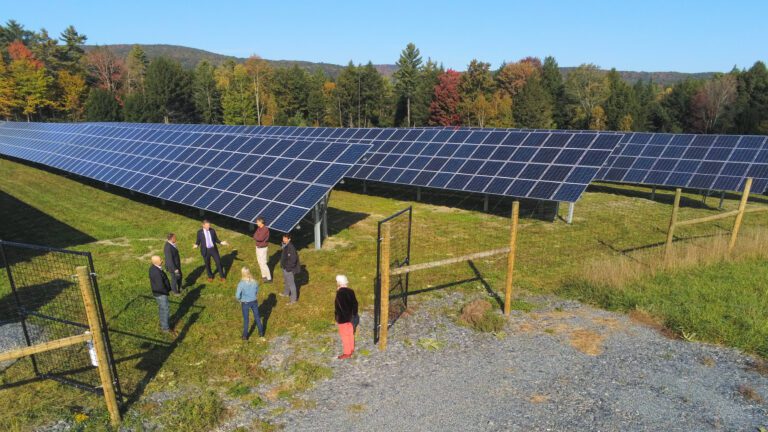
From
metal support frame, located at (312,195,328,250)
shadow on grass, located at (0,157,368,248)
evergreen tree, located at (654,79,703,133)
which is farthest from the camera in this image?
evergreen tree, located at (654,79,703,133)

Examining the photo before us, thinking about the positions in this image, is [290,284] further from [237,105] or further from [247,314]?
[237,105]

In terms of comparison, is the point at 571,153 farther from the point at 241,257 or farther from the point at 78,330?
the point at 78,330

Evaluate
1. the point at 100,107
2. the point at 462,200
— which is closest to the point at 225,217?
the point at 462,200

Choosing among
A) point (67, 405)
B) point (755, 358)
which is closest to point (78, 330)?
point (67, 405)

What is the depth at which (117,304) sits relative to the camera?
38.0 feet

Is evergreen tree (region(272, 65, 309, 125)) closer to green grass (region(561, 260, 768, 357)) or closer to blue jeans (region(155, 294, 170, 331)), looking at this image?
blue jeans (region(155, 294, 170, 331))

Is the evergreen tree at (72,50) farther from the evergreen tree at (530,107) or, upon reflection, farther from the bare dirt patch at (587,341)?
the bare dirt patch at (587,341)

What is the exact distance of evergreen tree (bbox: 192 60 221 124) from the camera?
81.8 m

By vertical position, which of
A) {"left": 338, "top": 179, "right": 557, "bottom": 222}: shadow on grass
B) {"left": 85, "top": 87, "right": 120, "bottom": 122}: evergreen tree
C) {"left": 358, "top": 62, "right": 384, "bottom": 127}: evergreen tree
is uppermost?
{"left": 358, "top": 62, "right": 384, "bottom": 127}: evergreen tree

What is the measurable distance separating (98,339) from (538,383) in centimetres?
779

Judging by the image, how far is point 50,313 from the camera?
11.1 meters

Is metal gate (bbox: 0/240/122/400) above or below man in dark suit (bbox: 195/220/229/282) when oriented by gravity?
below

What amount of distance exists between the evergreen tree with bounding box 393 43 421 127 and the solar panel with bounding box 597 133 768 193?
5964 centimetres

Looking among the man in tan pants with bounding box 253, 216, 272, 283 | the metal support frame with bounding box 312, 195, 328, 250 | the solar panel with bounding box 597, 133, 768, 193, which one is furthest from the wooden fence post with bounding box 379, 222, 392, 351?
the solar panel with bounding box 597, 133, 768, 193
